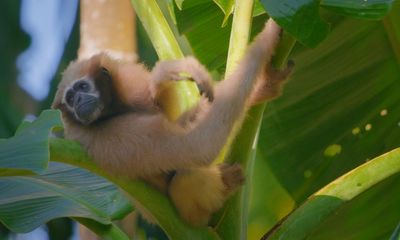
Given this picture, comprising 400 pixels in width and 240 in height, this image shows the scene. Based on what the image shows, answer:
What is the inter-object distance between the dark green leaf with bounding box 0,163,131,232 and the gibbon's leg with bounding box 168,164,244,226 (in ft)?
0.96

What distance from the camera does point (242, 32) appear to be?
2865 millimetres

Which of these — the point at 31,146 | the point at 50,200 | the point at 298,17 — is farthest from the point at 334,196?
the point at 31,146

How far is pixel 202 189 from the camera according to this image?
3.06 meters

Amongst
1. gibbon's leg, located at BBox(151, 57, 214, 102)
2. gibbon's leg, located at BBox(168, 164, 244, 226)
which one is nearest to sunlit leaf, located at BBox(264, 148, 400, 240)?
gibbon's leg, located at BBox(168, 164, 244, 226)

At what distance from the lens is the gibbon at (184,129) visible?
9.47 feet

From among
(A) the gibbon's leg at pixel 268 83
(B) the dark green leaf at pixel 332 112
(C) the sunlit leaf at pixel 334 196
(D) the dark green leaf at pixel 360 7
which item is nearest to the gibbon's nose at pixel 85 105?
(A) the gibbon's leg at pixel 268 83

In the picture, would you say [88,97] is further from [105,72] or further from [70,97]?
[105,72]

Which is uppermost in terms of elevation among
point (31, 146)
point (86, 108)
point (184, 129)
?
point (31, 146)

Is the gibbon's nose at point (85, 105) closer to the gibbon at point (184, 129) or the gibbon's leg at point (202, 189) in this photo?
the gibbon at point (184, 129)

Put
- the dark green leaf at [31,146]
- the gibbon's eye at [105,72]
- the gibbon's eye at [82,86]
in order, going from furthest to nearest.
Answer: the gibbon's eye at [105,72], the gibbon's eye at [82,86], the dark green leaf at [31,146]

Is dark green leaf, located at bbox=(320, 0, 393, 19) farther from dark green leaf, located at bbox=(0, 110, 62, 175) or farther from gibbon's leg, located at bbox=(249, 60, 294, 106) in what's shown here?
dark green leaf, located at bbox=(0, 110, 62, 175)

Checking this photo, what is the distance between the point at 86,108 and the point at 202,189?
614 mm

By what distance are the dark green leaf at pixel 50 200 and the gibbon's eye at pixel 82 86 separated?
0.36m

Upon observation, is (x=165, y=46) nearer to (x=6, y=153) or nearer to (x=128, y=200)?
(x=128, y=200)
